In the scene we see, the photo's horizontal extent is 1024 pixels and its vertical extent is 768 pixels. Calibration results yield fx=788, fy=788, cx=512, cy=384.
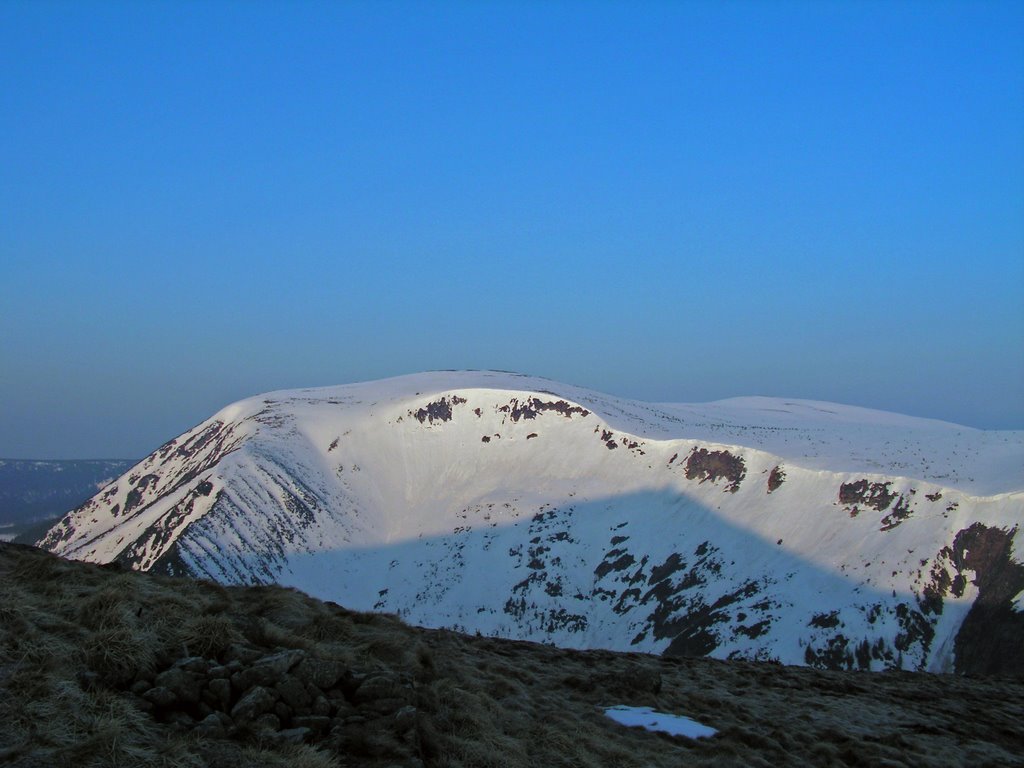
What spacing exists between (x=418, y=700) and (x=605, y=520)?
86.2m

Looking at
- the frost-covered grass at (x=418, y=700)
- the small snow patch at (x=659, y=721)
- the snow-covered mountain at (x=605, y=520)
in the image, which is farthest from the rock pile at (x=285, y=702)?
the snow-covered mountain at (x=605, y=520)

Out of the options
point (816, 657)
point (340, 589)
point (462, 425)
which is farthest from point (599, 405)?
point (816, 657)

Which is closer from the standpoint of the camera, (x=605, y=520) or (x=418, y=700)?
(x=418, y=700)

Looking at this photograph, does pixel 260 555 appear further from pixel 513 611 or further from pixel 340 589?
pixel 513 611

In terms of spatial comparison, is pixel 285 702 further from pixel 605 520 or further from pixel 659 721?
pixel 605 520

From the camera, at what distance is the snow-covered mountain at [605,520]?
60.1 metres

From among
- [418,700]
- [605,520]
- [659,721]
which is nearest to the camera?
[418,700]

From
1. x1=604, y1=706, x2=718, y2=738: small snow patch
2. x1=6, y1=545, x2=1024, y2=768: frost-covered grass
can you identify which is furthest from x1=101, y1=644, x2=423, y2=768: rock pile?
x1=604, y1=706, x2=718, y2=738: small snow patch

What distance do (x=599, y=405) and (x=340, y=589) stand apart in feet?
177

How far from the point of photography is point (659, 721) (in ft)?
40.3

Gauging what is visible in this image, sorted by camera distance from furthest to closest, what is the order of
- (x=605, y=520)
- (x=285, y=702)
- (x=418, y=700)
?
(x=605, y=520) < (x=418, y=700) < (x=285, y=702)

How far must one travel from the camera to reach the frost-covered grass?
7.53 meters

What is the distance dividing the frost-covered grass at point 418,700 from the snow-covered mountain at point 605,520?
42.4 meters

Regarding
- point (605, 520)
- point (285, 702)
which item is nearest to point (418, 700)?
point (285, 702)
